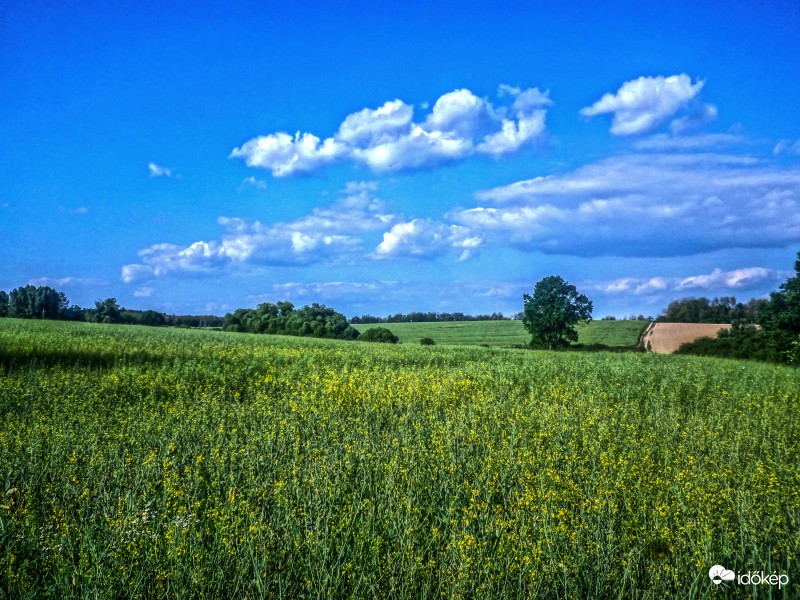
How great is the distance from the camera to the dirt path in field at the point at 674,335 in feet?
196

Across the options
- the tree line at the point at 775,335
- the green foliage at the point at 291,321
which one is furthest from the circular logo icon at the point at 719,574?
the green foliage at the point at 291,321

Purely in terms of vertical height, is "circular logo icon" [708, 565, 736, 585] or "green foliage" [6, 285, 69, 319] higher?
"green foliage" [6, 285, 69, 319]

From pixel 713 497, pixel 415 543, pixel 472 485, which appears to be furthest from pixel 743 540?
pixel 415 543

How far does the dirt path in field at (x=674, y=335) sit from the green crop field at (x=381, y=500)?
174 ft

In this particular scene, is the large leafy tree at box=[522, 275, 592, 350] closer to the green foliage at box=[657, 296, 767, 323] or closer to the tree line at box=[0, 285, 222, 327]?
the green foliage at box=[657, 296, 767, 323]

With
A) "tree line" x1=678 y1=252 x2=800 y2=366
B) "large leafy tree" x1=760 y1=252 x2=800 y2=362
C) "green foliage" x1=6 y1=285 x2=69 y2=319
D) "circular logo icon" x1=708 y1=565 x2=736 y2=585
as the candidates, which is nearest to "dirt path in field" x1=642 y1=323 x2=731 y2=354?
"tree line" x1=678 y1=252 x2=800 y2=366

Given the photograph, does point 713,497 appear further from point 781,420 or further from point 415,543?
point 781,420

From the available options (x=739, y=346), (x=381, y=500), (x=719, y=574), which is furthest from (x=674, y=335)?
(x=381, y=500)

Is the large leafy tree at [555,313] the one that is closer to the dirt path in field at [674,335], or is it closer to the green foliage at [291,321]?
the dirt path in field at [674,335]

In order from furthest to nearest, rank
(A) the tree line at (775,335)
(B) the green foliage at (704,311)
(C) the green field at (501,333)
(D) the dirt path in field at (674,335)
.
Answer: (B) the green foliage at (704,311)
(C) the green field at (501,333)
(D) the dirt path in field at (674,335)
(A) the tree line at (775,335)

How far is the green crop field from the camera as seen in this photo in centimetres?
434

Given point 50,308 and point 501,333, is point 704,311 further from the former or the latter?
point 50,308

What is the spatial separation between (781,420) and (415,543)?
10837 millimetres

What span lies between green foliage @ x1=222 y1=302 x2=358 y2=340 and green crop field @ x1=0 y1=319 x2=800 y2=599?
49.9 m
